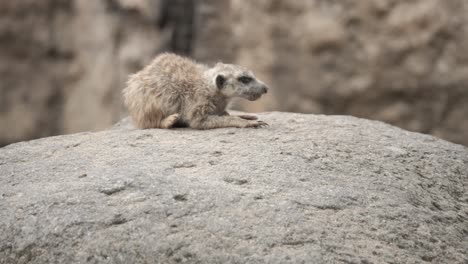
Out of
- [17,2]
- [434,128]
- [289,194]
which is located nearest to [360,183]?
[289,194]

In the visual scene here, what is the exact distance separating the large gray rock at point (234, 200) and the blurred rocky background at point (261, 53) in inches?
82.8

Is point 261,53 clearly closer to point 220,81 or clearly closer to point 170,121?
point 220,81

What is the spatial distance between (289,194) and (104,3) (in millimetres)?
4783

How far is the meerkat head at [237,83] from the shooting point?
17.9 feet

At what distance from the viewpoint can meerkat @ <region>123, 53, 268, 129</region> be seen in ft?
17.6

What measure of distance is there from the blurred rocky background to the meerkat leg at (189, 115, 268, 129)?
2.11m

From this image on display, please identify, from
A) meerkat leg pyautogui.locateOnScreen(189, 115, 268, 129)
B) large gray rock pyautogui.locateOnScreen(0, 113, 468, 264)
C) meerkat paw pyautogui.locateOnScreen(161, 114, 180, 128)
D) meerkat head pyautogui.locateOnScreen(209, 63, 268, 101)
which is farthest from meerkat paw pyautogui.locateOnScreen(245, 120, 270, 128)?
meerkat paw pyautogui.locateOnScreen(161, 114, 180, 128)

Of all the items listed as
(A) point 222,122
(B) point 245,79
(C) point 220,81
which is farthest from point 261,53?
(A) point 222,122

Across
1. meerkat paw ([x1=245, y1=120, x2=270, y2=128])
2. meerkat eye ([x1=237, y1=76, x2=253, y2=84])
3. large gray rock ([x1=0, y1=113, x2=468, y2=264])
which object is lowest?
large gray rock ([x1=0, y1=113, x2=468, y2=264])

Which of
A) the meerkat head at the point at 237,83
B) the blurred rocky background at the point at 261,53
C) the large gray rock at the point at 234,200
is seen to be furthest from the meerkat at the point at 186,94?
the blurred rocky background at the point at 261,53

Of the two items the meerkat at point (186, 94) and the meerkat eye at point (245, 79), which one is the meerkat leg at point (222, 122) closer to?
the meerkat at point (186, 94)

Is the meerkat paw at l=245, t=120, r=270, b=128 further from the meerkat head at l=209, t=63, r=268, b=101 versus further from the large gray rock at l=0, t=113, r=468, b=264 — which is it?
the meerkat head at l=209, t=63, r=268, b=101

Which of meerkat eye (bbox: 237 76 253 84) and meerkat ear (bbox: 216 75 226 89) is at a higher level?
meerkat eye (bbox: 237 76 253 84)

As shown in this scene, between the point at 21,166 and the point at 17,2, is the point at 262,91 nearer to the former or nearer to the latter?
the point at 21,166
